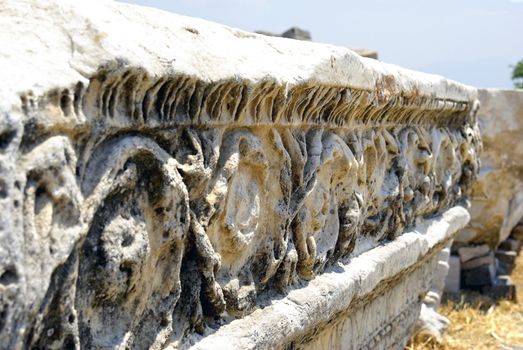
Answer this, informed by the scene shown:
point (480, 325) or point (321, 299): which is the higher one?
point (321, 299)

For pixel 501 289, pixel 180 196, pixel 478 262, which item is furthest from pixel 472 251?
pixel 180 196

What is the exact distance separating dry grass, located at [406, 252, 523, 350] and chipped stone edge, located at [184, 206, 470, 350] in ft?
3.31

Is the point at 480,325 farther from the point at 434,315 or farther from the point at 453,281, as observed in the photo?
the point at 453,281

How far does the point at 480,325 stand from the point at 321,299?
316 cm

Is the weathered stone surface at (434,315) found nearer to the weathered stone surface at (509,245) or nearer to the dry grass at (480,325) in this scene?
the dry grass at (480,325)

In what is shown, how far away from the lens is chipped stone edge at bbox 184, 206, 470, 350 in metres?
1.93

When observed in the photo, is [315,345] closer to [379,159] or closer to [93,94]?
[379,159]

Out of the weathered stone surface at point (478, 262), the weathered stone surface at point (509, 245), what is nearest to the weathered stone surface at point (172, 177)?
the weathered stone surface at point (478, 262)

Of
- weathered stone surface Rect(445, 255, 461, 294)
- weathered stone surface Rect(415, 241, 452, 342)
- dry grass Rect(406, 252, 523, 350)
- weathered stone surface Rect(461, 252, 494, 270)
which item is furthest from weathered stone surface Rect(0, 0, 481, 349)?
weathered stone surface Rect(461, 252, 494, 270)

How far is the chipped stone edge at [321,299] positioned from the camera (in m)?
1.93

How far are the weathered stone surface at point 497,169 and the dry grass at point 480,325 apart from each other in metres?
0.56

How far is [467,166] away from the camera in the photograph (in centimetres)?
462

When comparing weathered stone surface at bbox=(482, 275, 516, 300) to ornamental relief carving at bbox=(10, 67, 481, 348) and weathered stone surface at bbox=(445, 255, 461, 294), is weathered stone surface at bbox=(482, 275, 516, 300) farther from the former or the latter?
ornamental relief carving at bbox=(10, 67, 481, 348)

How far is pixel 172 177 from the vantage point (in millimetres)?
1618
